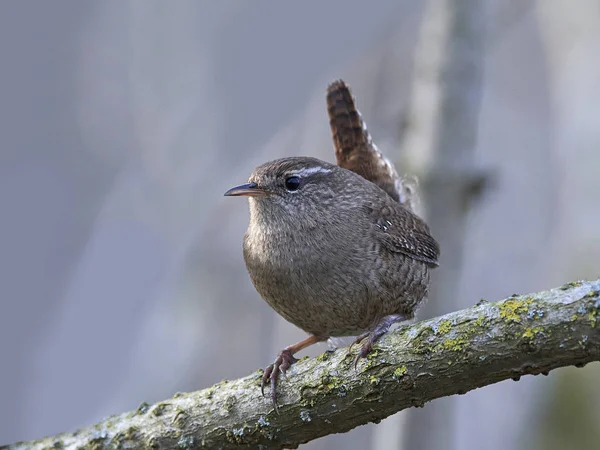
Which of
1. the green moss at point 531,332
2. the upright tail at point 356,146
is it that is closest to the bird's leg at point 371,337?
the green moss at point 531,332

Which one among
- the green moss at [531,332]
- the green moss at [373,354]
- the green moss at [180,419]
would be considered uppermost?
the green moss at [180,419]

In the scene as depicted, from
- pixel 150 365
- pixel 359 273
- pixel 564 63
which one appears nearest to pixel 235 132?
pixel 150 365

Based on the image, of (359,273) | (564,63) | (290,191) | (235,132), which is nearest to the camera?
(359,273)

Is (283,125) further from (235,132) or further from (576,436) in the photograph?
(576,436)

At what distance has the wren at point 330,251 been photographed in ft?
10.3

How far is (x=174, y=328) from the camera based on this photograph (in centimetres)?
560

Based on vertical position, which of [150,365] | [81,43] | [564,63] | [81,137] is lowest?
[150,365]

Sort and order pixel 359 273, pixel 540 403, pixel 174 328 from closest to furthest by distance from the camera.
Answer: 1. pixel 359 273
2. pixel 540 403
3. pixel 174 328

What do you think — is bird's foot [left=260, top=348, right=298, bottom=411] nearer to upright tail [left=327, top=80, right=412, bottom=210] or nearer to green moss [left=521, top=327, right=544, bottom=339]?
green moss [left=521, top=327, right=544, bottom=339]

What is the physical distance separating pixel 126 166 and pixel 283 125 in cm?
139

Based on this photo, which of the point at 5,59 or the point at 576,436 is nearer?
the point at 576,436

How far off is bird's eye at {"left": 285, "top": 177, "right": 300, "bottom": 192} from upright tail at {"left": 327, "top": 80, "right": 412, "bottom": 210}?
0.74 meters

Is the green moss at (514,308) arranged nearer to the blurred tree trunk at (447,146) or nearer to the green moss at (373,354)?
the green moss at (373,354)

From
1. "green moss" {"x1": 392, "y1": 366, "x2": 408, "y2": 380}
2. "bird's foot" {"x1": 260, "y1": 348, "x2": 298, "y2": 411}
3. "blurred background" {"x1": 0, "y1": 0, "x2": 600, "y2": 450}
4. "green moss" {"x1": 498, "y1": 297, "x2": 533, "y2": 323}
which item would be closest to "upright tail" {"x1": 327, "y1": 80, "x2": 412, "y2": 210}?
"blurred background" {"x1": 0, "y1": 0, "x2": 600, "y2": 450}
